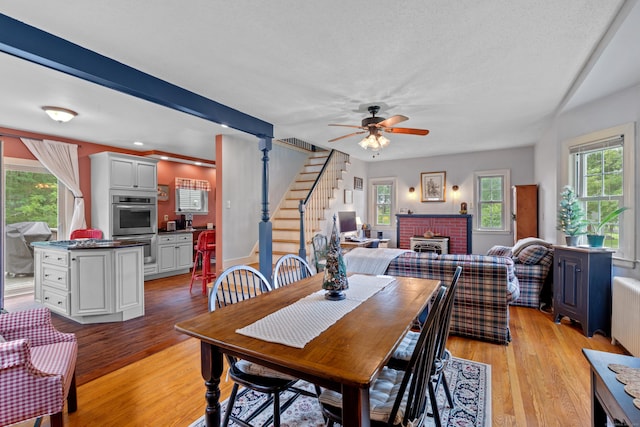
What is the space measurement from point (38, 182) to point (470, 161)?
26.9ft

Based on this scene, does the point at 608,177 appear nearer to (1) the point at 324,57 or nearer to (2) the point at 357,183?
(1) the point at 324,57

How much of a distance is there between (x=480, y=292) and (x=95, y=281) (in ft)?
13.5

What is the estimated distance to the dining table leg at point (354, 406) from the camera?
0.98 m

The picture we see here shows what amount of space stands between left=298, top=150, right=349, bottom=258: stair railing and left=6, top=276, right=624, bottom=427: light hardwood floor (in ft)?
9.30

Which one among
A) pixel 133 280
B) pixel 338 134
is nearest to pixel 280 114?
pixel 338 134

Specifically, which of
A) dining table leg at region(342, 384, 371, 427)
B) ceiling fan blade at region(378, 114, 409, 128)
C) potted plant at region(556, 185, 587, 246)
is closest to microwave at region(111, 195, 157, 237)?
ceiling fan blade at region(378, 114, 409, 128)

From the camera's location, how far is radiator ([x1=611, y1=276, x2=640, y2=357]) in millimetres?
2469

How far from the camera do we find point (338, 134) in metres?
5.15

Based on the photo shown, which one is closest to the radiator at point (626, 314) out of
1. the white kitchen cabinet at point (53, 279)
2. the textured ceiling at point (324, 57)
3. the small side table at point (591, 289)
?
the small side table at point (591, 289)

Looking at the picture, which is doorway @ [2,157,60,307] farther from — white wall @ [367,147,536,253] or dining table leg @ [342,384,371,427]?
white wall @ [367,147,536,253]

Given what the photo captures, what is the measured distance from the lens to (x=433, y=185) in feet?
24.0

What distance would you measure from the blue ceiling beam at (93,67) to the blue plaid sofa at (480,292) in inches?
115

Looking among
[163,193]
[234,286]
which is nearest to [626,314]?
[234,286]

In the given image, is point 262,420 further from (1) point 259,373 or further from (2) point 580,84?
(2) point 580,84
